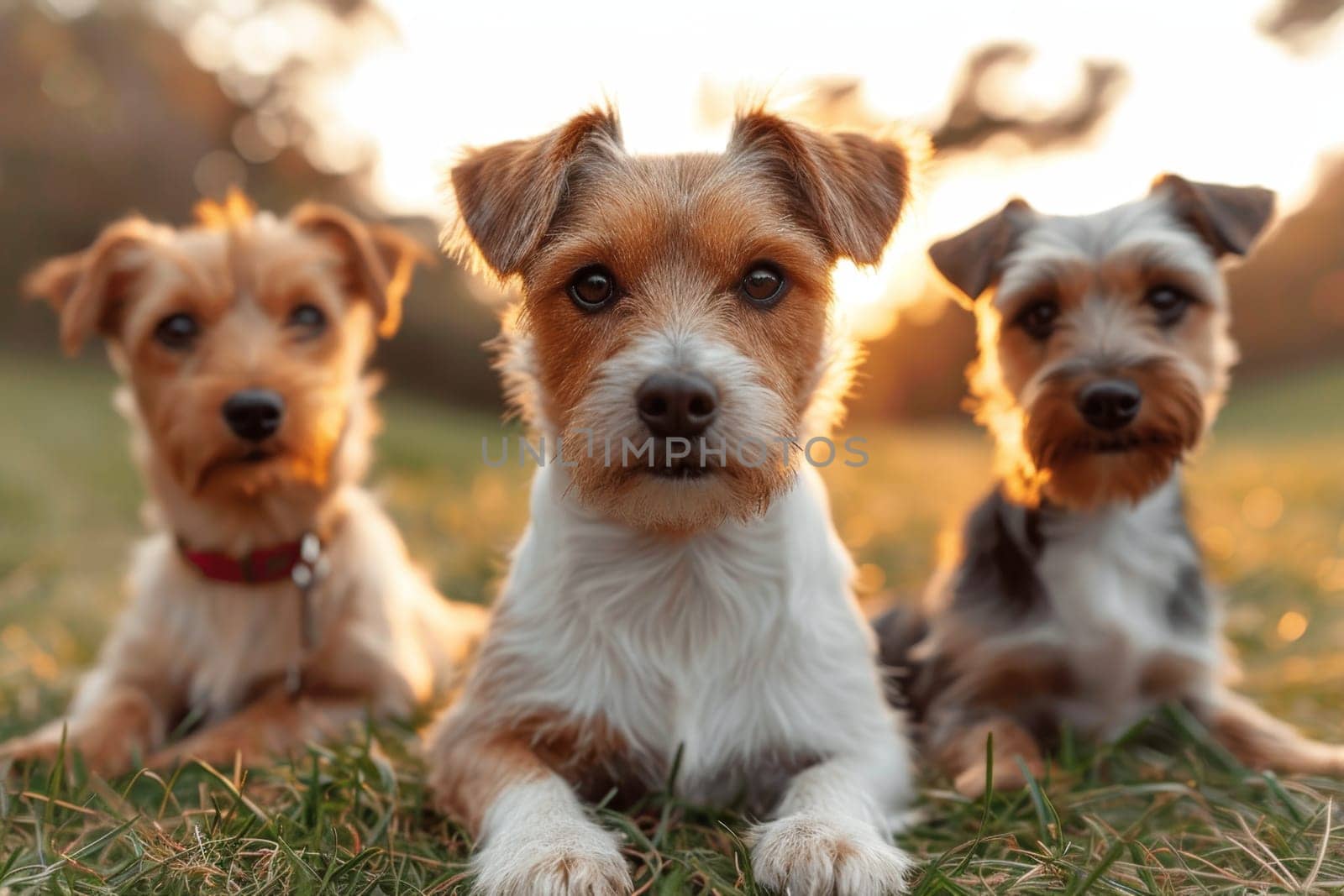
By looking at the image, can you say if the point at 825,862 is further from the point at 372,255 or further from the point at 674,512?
the point at 372,255

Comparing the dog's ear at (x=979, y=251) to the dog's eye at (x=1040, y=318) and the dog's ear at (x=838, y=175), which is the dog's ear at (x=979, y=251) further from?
the dog's ear at (x=838, y=175)

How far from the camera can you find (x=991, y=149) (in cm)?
1745

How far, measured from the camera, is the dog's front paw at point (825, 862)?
103 inches

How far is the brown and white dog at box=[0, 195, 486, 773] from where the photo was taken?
13.9 feet

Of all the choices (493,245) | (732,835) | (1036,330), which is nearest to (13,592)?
(493,245)

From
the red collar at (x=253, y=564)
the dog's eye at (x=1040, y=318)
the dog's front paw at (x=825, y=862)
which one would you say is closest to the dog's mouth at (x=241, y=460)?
the red collar at (x=253, y=564)

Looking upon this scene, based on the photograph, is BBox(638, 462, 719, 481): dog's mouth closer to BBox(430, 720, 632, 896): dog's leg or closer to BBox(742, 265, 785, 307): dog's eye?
BBox(742, 265, 785, 307): dog's eye

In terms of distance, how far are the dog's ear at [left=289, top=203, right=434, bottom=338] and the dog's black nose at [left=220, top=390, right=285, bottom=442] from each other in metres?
0.87

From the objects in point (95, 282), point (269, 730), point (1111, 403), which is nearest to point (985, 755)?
point (1111, 403)

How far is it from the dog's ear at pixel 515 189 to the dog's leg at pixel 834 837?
1.77 meters

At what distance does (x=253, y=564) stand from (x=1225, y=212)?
4203mm

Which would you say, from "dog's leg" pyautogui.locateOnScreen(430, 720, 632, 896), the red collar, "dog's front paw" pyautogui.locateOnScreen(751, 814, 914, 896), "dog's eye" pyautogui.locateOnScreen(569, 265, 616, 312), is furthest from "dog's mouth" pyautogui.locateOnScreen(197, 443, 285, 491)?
"dog's front paw" pyautogui.locateOnScreen(751, 814, 914, 896)

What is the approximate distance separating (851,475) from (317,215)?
10046mm

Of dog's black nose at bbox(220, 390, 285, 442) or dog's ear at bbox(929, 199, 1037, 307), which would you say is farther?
dog's ear at bbox(929, 199, 1037, 307)
